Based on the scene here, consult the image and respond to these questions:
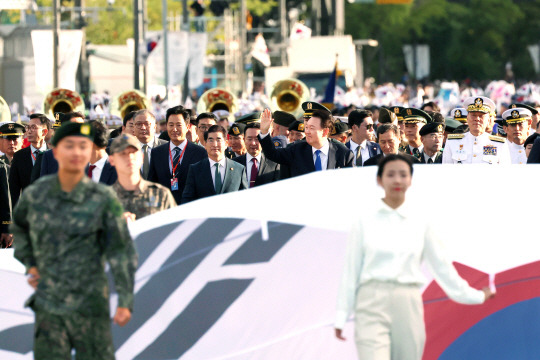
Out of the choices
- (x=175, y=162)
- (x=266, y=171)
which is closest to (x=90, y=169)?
(x=175, y=162)

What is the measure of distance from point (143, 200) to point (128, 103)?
13990mm

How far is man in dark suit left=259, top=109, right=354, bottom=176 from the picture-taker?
1159 centimetres

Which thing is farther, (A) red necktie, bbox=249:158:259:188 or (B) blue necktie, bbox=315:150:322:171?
(A) red necktie, bbox=249:158:259:188

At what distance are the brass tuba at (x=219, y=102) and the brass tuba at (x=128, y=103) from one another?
49.5 inches

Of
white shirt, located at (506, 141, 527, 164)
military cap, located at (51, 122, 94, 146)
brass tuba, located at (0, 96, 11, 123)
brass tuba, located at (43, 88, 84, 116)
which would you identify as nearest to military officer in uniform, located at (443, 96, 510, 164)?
white shirt, located at (506, 141, 527, 164)

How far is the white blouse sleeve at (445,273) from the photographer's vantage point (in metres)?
6.74

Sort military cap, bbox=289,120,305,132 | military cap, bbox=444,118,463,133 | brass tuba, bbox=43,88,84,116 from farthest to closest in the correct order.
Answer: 1. brass tuba, bbox=43,88,84,116
2. military cap, bbox=444,118,463,133
3. military cap, bbox=289,120,305,132

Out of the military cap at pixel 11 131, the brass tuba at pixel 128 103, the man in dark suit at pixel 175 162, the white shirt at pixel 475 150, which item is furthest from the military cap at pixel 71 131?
the brass tuba at pixel 128 103

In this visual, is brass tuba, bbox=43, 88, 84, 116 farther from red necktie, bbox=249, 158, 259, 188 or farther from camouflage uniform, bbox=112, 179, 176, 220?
camouflage uniform, bbox=112, 179, 176, 220

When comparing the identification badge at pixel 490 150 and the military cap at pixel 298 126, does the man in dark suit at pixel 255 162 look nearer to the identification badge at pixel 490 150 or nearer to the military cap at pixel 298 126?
the military cap at pixel 298 126

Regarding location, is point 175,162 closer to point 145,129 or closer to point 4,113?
point 145,129

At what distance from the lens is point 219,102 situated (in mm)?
23203

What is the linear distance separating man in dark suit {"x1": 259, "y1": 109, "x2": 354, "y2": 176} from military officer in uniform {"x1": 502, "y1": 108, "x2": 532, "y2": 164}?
2834 millimetres

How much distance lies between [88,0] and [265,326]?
61483 mm
